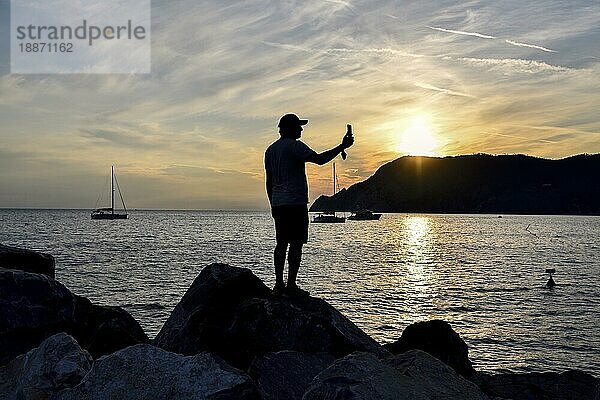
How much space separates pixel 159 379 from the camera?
528 centimetres

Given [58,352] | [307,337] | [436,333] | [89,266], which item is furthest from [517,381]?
[89,266]

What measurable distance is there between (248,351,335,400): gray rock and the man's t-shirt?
7.50ft

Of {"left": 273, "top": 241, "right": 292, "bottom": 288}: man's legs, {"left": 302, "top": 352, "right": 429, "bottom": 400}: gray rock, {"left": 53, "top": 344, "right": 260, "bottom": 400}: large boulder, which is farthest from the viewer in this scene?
{"left": 273, "top": 241, "right": 292, "bottom": 288}: man's legs

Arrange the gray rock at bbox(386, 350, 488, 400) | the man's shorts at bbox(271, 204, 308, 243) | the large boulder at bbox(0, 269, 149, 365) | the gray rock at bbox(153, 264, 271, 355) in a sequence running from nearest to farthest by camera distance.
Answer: the gray rock at bbox(386, 350, 488, 400) < the gray rock at bbox(153, 264, 271, 355) < the man's shorts at bbox(271, 204, 308, 243) < the large boulder at bbox(0, 269, 149, 365)

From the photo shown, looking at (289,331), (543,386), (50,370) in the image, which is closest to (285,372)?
(289,331)

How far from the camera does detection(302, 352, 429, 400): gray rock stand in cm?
466

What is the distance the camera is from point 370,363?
5.20 meters

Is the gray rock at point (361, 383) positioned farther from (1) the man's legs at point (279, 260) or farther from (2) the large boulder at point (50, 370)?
(1) the man's legs at point (279, 260)

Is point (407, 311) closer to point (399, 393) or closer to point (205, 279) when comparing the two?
point (205, 279)

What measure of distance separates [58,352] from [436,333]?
677 cm

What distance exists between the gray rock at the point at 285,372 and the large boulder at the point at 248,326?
45 cm

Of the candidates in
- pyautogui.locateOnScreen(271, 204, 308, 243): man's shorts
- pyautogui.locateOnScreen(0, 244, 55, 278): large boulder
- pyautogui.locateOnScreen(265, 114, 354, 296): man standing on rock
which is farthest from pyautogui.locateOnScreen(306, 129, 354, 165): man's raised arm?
pyautogui.locateOnScreen(0, 244, 55, 278): large boulder

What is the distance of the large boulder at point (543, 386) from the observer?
8883 mm

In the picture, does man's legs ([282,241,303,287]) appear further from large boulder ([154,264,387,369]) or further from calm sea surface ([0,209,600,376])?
calm sea surface ([0,209,600,376])
